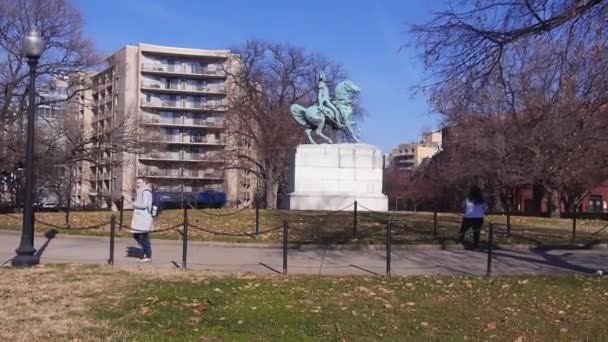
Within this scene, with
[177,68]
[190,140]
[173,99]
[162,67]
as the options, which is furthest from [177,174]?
[162,67]

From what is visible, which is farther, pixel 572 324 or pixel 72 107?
pixel 72 107

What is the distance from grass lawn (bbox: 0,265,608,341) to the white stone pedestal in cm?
1963

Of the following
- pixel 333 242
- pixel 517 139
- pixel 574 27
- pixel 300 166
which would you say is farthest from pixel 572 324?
pixel 517 139

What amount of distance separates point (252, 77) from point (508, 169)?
24453 mm

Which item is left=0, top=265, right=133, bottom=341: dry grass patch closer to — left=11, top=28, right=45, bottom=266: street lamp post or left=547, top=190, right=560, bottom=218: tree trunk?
left=11, top=28, right=45, bottom=266: street lamp post

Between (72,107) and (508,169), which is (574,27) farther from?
(72,107)

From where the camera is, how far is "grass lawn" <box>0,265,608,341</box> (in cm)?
746

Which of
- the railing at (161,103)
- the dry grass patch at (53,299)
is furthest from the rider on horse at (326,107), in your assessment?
the railing at (161,103)

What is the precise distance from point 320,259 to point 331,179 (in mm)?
16381

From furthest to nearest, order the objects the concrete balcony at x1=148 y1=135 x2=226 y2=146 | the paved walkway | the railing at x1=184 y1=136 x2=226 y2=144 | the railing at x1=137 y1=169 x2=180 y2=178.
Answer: the railing at x1=184 y1=136 x2=226 y2=144, the concrete balcony at x1=148 y1=135 x2=226 y2=146, the railing at x1=137 y1=169 x2=180 y2=178, the paved walkway

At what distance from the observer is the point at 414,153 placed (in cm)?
17412

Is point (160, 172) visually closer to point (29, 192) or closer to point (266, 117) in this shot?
point (266, 117)

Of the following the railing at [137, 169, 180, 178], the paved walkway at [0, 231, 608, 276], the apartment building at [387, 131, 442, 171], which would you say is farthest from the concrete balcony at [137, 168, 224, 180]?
the paved walkway at [0, 231, 608, 276]

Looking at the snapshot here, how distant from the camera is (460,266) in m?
14.1
